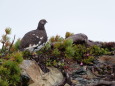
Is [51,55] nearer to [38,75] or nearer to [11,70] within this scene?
[38,75]

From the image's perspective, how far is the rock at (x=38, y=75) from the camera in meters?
14.1

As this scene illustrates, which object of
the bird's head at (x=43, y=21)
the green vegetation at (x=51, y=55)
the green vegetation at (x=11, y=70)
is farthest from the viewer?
the bird's head at (x=43, y=21)

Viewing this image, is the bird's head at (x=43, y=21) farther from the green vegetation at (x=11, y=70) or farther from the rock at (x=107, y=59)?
the green vegetation at (x=11, y=70)

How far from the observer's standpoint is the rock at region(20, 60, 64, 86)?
1410 centimetres

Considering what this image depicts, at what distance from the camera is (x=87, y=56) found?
1731 cm

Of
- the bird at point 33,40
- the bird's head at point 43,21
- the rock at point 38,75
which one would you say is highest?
the bird's head at point 43,21

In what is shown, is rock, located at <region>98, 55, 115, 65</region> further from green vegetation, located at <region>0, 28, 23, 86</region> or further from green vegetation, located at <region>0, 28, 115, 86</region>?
green vegetation, located at <region>0, 28, 23, 86</region>

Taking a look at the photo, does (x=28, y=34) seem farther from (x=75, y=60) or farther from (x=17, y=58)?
(x=17, y=58)

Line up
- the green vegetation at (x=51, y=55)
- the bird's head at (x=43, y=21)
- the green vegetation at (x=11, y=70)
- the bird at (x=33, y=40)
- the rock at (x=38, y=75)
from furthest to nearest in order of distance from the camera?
the bird's head at (x=43, y=21) < the bird at (x=33, y=40) < the rock at (x=38, y=75) < the green vegetation at (x=51, y=55) < the green vegetation at (x=11, y=70)

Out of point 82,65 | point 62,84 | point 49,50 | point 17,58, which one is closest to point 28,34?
point 49,50

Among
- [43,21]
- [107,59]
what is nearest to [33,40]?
[43,21]

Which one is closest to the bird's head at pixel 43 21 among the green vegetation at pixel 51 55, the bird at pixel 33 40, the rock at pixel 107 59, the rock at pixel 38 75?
the bird at pixel 33 40

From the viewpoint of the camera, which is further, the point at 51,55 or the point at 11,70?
the point at 51,55

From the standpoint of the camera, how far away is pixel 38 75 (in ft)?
47.5
